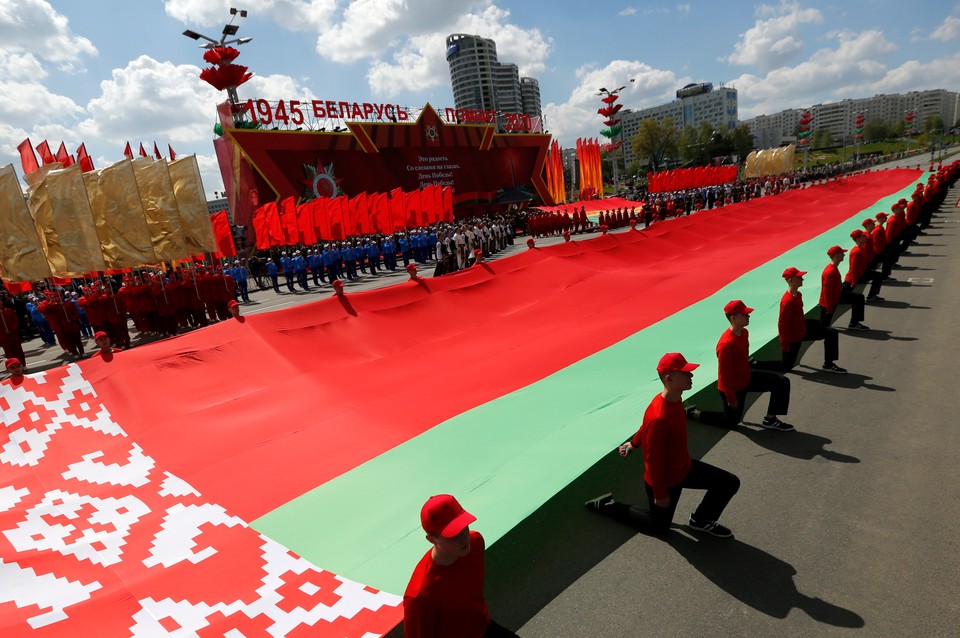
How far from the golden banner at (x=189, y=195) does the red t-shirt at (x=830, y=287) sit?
47.4 feet

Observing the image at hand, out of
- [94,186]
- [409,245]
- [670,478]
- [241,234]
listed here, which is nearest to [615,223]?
[409,245]

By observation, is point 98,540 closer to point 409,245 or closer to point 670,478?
point 670,478

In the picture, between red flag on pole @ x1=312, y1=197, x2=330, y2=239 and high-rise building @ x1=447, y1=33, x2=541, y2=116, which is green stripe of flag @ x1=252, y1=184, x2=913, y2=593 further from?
high-rise building @ x1=447, y1=33, x2=541, y2=116

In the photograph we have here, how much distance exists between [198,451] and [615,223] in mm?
29404

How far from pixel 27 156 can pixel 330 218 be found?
36.2ft

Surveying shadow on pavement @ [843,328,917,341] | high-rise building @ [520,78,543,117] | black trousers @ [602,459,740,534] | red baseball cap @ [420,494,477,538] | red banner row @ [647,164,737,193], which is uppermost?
high-rise building @ [520,78,543,117]

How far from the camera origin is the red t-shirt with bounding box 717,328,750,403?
5012mm

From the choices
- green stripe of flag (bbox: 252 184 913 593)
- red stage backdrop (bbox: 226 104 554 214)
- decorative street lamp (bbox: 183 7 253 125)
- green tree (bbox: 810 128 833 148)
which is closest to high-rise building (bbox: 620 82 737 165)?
green tree (bbox: 810 128 833 148)

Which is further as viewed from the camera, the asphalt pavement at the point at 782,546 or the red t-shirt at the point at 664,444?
the red t-shirt at the point at 664,444

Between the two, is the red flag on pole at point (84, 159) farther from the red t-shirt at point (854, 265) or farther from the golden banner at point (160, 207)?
the red t-shirt at point (854, 265)

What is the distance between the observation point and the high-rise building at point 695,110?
552ft

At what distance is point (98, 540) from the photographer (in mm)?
3799

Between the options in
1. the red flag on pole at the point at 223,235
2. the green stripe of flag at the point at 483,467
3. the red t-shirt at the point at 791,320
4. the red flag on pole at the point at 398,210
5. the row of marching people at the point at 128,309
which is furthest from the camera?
the red flag on pole at the point at 398,210

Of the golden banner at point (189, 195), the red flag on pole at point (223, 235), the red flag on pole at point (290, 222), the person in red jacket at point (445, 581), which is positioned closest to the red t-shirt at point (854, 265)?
the person in red jacket at point (445, 581)
